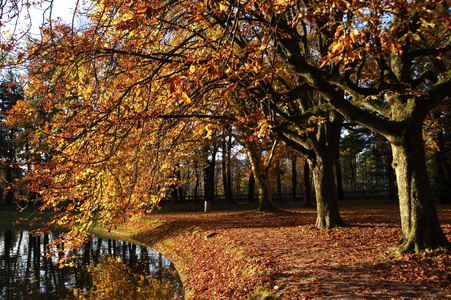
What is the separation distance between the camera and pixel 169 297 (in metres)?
8.73

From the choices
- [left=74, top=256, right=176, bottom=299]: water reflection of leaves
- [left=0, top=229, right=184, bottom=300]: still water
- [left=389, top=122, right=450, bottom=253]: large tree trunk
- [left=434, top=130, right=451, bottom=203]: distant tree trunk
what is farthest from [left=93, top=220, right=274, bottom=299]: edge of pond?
[left=434, top=130, right=451, bottom=203]: distant tree trunk

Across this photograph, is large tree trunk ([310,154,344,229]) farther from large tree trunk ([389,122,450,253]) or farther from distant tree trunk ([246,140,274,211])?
distant tree trunk ([246,140,274,211])

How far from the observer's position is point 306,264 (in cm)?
755

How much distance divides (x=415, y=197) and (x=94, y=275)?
1004 centimetres

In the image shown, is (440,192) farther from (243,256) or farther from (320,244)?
(243,256)

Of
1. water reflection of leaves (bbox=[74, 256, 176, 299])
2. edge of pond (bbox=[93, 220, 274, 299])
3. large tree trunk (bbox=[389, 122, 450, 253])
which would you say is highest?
large tree trunk (bbox=[389, 122, 450, 253])

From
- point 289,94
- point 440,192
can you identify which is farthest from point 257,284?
point 440,192

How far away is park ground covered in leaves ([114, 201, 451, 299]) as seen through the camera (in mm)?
5879

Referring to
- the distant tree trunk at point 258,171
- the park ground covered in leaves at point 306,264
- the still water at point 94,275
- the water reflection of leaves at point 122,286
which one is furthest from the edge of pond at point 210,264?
the distant tree trunk at point 258,171

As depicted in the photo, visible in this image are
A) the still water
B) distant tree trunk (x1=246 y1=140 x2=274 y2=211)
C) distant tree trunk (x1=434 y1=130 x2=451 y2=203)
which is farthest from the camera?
distant tree trunk (x1=434 y1=130 x2=451 y2=203)

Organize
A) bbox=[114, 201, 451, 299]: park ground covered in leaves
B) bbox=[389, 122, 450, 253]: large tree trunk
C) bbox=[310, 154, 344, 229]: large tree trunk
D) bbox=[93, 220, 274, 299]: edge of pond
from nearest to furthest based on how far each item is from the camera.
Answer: bbox=[114, 201, 451, 299]: park ground covered in leaves
bbox=[93, 220, 274, 299]: edge of pond
bbox=[389, 122, 450, 253]: large tree trunk
bbox=[310, 154, 344, 229]: large tree trunk

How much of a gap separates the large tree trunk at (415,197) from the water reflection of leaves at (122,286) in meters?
5.96

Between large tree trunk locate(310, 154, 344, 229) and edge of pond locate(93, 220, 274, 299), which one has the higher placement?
large tree trunk locate(310, 154, 344, 229)

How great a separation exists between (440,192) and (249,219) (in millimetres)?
13581
